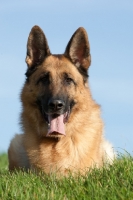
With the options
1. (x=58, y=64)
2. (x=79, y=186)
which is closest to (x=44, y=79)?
(x=58, y=64)

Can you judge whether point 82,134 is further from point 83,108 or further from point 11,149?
point 11,149

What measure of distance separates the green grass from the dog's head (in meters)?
1.13

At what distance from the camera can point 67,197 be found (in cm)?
621

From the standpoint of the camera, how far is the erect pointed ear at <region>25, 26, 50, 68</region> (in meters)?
8.39

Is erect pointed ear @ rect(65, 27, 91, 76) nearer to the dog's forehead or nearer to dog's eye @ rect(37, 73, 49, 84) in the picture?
the dog's forehead

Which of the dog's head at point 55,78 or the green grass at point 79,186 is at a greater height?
the dog's head at point 55,78

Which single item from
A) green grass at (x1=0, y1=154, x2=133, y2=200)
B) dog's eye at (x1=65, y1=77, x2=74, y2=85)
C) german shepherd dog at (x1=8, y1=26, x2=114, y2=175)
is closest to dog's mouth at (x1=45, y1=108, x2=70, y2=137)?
german shepherd dog at (x1=8, y1=26, x2=114, y2=175)

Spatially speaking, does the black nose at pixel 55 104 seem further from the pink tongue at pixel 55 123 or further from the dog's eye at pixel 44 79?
the dog's eye at pixel 44 79

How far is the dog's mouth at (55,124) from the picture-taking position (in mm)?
8016

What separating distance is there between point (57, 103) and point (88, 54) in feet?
3.93

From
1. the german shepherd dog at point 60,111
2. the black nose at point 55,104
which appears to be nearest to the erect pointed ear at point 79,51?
the german shepherd dog at point 60,111

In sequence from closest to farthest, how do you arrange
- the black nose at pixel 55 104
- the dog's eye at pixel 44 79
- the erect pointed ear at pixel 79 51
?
the black nose at pixel 55 104 < the dog's eye at pixel 44 79 < the erect pointed ear at pixel 79 51

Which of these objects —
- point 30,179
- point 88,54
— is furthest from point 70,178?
point 88,54

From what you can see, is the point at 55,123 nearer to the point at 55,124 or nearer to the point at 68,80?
the point at 55,124
